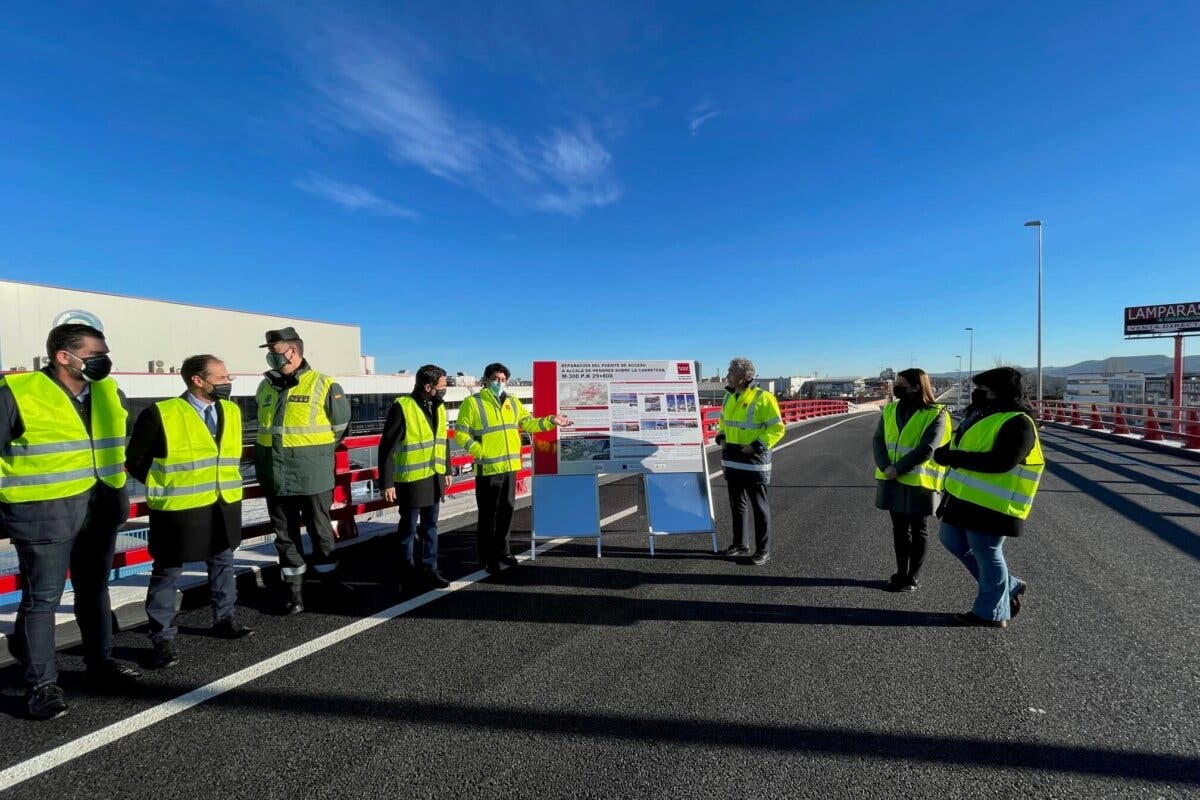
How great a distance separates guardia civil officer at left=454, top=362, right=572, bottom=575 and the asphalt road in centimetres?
36

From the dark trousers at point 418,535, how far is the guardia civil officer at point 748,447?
2789 millimetres

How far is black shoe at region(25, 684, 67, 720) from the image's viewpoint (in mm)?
2783

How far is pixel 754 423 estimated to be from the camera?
545cm

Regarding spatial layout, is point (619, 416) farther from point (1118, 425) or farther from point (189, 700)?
point (1118, 425)

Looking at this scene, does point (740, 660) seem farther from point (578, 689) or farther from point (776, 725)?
point (578, 689)

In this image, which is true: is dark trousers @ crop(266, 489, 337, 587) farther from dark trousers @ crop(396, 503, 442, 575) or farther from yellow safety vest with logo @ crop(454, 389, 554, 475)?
yellow safety vest with logo @ crop(454, 389, 554, 475)

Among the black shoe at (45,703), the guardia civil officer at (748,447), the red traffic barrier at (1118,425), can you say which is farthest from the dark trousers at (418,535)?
the red traffic barrier at (1118,425)

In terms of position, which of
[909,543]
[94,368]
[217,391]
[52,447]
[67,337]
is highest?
[67,337]

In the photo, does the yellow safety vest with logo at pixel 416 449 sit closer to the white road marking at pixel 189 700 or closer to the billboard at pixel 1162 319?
the white road marking at pixel 189 700

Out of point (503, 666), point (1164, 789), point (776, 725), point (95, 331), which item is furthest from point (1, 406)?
point (1164, 789)

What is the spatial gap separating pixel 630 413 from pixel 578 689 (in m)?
3.57

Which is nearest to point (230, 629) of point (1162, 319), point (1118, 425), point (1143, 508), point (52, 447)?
point (52, 447)

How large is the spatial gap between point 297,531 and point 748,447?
3.92m

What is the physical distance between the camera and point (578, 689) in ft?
10.1
